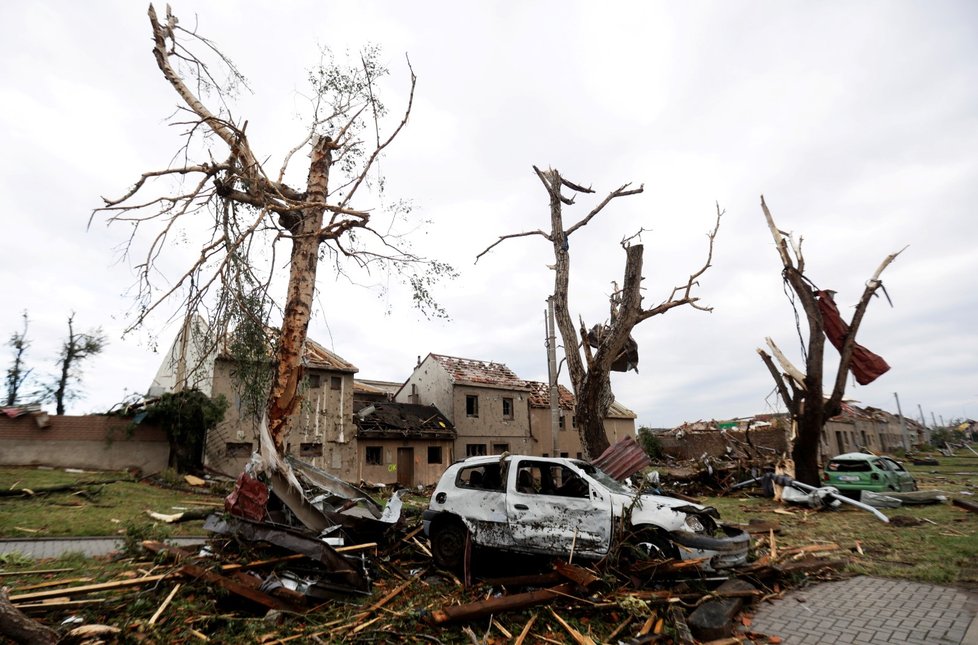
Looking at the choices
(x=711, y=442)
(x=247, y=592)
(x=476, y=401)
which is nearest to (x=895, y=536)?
(x=247, y=592)

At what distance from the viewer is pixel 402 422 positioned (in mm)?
26672

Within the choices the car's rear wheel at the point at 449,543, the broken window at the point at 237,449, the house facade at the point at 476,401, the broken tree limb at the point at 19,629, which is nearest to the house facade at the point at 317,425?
the broken window at the point at 237,449

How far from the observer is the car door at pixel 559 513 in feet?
21.1

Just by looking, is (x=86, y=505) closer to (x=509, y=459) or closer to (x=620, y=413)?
(x=509, y=459)

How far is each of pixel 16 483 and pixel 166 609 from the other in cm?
1386

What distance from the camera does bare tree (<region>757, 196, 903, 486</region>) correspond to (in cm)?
1430

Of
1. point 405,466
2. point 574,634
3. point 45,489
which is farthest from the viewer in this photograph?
point 405,466

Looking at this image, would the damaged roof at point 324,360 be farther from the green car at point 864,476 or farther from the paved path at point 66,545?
the green car at point 864,476

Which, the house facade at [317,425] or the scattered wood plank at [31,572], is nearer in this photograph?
the scattered wood plank at [31,572]

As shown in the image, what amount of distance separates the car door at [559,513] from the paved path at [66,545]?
16.5 ft

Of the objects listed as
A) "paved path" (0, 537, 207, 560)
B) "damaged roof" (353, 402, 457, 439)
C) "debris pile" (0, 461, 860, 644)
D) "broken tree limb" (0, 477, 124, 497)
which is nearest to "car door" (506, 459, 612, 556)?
"debris pile" (0, 461, 860, 644)

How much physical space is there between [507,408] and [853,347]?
63.9ft

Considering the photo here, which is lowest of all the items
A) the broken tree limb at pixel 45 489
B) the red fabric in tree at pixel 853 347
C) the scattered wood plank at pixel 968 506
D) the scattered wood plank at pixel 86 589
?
the scattered wood plank at pixel 968 506

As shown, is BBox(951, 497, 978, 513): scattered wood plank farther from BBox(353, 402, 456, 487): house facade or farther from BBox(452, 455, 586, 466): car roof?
BBox(353, 402, 456, 487): house facade
